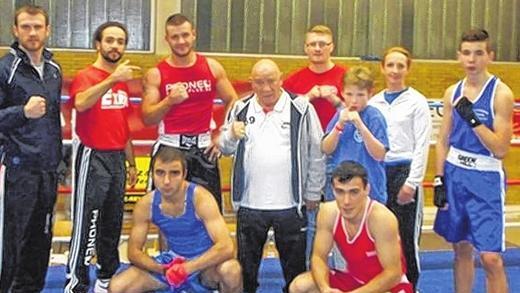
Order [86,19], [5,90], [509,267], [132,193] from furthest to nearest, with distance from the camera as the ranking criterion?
[86,19] < [132,193] < [509,267] < [5,90]

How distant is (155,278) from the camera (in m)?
3.94

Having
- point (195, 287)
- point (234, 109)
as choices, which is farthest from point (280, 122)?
point (195, 287)

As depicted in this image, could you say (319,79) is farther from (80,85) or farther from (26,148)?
(26,148)

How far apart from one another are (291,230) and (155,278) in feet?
2.33

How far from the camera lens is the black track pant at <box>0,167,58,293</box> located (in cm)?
395

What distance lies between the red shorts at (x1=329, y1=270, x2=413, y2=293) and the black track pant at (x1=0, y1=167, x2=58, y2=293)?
4.80 feet

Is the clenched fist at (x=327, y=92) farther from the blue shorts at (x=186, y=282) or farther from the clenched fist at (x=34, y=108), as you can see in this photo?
the clenched fist at (x=34, y=108)

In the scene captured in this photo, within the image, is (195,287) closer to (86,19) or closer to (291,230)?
(291,230)

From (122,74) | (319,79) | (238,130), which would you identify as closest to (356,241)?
(238,130)

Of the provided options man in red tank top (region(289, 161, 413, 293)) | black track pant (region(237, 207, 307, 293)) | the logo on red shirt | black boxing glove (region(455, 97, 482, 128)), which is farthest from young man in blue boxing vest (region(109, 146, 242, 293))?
black boxing glove (region(455, 97, 482, 128))

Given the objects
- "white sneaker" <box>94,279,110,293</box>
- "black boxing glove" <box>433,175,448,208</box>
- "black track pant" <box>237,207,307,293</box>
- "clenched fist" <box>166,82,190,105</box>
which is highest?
"clenched fist" <box>166,82,190,105</box>

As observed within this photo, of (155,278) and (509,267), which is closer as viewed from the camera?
(155,278)

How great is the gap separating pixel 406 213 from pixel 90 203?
1.64 m

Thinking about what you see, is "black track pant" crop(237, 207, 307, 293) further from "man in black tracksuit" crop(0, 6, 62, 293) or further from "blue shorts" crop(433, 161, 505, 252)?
"man in black tracksuit" crop(0, 6, 62, 293)
